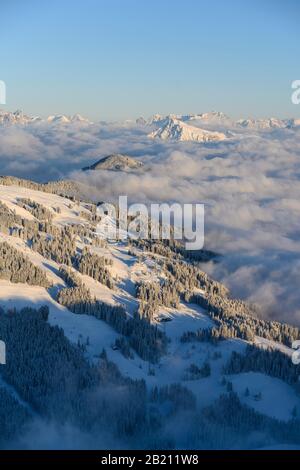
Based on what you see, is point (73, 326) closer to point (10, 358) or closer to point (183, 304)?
point (10, 358)

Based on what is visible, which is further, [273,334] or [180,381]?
[273,334]

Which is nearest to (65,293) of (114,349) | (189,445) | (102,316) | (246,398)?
(102,316)

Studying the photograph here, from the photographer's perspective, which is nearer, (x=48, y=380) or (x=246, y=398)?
(x=48, y=380)
